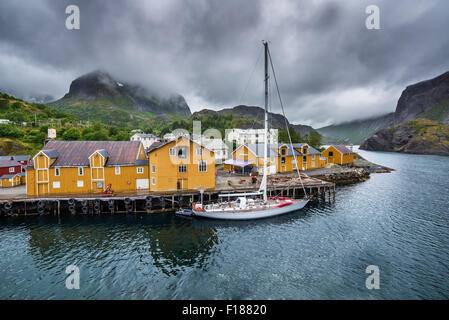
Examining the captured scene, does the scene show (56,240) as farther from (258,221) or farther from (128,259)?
(258,221)

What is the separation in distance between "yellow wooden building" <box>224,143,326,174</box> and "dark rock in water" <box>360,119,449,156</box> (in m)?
138

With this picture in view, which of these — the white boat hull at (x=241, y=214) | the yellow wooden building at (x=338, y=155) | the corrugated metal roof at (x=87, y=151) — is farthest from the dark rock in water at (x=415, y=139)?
the corrugated metal roof at (x=87, y=151)

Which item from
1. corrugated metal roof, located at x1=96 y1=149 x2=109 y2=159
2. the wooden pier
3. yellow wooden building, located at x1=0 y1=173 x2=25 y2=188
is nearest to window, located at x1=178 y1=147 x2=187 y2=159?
A: the wooden pier

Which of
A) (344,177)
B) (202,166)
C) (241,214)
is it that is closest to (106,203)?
(202,166)

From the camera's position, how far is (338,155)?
67875 millimetres

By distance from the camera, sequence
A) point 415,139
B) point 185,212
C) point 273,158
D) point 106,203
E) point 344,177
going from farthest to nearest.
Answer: point 415,139, point 344,177, point 273,158, point 106,203, point 185,212

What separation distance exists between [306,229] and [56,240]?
2933 cm

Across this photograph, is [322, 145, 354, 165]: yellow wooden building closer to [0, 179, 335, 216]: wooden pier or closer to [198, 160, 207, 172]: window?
[0, 179, 335, 216]: wooden pier

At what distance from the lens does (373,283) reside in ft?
52.7

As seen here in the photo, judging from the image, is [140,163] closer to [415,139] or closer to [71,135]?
[71,135]

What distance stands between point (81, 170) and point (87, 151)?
4.29m

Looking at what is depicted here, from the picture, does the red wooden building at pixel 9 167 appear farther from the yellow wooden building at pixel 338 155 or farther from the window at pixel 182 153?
the yellow wooden building at pixel 338 155

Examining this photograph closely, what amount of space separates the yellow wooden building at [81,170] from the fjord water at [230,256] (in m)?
5.76
